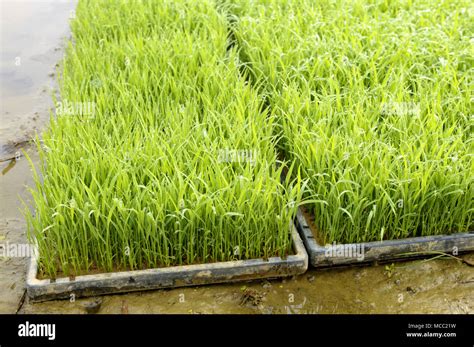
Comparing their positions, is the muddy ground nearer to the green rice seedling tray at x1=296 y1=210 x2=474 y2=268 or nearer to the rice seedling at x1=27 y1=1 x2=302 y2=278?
the green rice seedling tray at x1=296 y1=210 x2=474 y2=268

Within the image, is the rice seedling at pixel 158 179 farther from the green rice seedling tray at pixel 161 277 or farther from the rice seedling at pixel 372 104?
the rice seedling at pixel 372 104

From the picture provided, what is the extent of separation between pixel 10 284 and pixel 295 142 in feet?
5.40

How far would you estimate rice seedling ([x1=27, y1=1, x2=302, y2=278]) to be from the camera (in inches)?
109

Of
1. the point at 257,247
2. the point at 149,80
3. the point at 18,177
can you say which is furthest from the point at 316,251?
the point at 18,177

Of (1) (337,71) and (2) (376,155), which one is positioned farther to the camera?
(1) (337,71)

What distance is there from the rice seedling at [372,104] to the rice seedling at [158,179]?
244 mm

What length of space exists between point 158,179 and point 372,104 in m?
1.49

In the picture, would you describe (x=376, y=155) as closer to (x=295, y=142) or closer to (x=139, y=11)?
(x=295, y=142)

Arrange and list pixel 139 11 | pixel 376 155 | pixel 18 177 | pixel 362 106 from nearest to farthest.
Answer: pixel 376 155 → pixel 362 106 → pixel 18 177 → pixel 139 11

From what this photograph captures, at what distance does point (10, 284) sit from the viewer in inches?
112

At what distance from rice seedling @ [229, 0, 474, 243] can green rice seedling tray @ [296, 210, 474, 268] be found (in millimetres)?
69

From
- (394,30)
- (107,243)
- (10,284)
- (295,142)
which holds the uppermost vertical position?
(394,30)

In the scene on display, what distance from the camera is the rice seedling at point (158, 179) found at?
277 cm

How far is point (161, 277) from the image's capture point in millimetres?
2752
